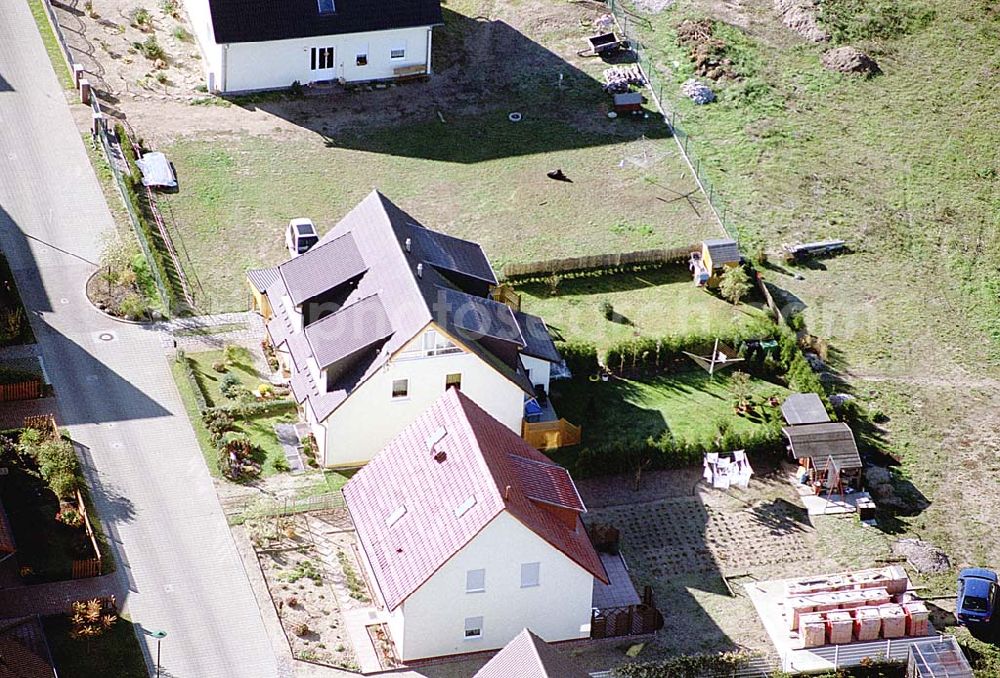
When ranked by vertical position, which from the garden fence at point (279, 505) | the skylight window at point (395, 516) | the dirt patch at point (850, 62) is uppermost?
the skylight window at point (395, 516)

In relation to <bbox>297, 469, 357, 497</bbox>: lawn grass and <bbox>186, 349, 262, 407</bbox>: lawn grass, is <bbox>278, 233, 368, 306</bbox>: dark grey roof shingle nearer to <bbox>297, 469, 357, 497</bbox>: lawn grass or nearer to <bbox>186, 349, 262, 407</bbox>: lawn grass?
<bbox>186, 349, 262, 407</bbox>: lawn grass

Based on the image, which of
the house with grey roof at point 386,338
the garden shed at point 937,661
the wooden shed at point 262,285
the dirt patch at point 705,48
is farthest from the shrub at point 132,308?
the dirt patch at point 705,48

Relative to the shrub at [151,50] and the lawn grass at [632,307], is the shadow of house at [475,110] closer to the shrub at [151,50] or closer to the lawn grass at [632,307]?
the shrub at [151,50]

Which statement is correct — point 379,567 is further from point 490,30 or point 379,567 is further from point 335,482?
point 490,30

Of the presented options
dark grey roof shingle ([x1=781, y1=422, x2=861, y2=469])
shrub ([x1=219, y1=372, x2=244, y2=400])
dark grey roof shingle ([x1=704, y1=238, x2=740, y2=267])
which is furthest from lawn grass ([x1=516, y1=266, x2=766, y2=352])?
shrub ([x1=219, y1=372, x2=244, y2=400])

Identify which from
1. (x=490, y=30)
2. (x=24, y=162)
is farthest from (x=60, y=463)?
(x=490, y=30)

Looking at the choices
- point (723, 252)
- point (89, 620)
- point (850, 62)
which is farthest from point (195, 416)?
point (850, 62)
